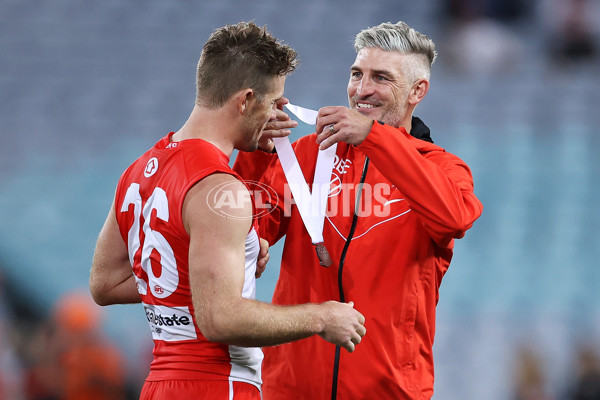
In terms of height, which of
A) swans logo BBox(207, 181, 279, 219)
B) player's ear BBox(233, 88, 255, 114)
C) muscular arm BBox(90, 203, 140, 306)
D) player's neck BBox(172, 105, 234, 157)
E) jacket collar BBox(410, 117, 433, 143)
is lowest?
muscular arm BBox(90, 203, 140, 306)

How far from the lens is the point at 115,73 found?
24.8 feet

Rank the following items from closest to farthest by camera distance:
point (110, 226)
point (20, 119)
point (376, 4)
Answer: point (110, 226) → point (20, 119) → point (376, 4)

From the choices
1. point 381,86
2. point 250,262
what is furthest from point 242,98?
point 381,86

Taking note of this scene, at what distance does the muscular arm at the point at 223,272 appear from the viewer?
220 centimetres

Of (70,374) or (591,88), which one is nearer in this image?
(70,374)

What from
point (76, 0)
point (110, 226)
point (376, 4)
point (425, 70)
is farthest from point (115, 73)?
point (110, 226)

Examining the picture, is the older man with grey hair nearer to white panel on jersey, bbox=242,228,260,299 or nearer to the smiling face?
the smiling face

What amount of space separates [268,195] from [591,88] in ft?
18.1

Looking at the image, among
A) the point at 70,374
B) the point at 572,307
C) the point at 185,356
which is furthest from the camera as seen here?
the point at 572,307

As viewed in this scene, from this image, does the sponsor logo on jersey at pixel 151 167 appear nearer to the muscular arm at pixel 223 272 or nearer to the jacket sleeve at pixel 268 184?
the muscular arm at pixel 223 272

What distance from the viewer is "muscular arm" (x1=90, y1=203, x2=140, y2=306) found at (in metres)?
2.70

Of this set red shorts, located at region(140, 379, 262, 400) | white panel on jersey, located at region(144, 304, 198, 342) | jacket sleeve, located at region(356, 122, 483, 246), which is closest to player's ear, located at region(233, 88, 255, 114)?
jacket sleeve, located at region(356, 122, 483, 246)

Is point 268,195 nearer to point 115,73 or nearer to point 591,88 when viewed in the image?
point 115,73

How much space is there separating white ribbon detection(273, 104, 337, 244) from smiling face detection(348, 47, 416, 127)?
1.19 ft
